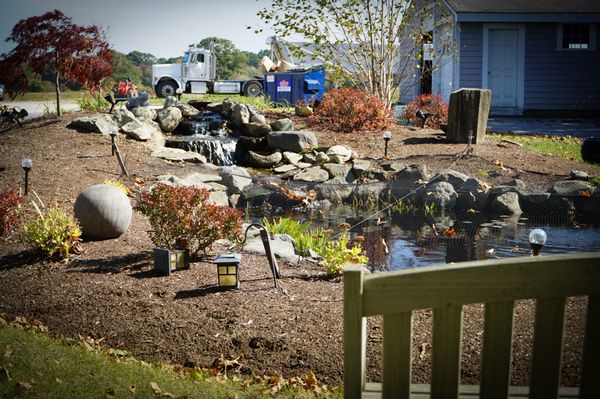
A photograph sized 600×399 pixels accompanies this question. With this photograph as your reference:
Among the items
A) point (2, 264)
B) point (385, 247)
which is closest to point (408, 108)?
point (385, 247)

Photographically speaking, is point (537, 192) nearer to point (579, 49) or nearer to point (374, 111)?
point (374, 111)

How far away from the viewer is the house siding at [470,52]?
19875 millimetres

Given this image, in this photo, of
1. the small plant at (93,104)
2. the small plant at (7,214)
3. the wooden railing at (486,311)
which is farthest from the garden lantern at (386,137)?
the wooden railing at (486,311)

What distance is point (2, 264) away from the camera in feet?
19.8

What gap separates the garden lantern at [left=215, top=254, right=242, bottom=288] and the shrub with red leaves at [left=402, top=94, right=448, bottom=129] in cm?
1043

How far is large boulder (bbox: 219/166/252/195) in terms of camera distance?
10828 millimetres

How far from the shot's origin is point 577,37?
20203 mm

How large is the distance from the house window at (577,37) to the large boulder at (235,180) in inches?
520

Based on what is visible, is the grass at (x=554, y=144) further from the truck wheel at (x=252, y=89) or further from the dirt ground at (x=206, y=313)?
the truck wheel at (x=252, y=89)

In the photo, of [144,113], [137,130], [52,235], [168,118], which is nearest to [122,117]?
[137,130]

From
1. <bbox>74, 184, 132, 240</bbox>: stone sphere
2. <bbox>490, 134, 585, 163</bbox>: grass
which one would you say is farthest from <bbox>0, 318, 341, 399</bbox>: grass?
<bbox>490, 134, 585, 163</bbox>: grass

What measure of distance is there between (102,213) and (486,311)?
5.18m

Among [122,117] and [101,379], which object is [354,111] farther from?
[101,379]

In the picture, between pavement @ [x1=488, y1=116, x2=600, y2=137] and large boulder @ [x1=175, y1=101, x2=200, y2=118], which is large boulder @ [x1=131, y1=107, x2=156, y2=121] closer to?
large boulder @ [x1=175, y1=101, x2=200, y2=118]
